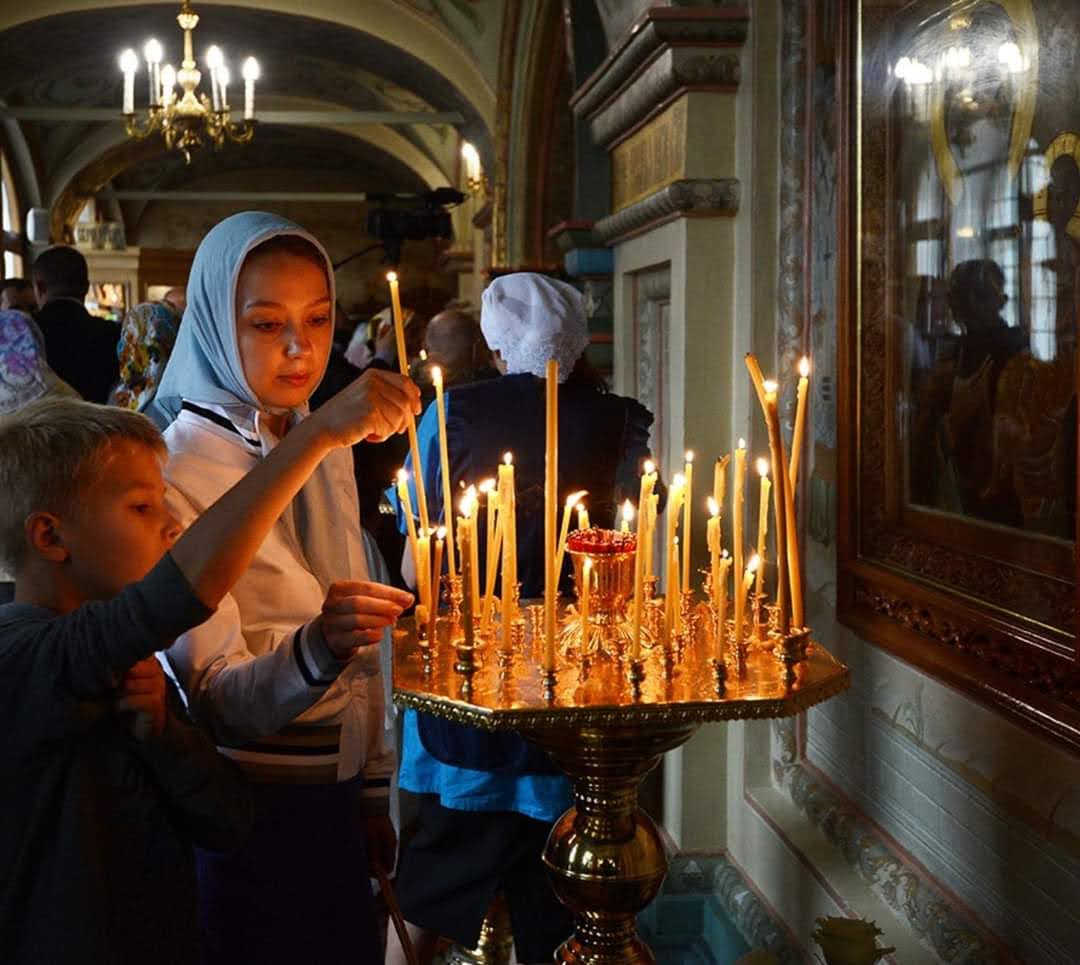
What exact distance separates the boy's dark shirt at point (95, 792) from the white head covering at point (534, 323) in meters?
1.46


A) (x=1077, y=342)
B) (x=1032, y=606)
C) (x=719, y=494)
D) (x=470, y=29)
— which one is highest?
(x=470, y=29)

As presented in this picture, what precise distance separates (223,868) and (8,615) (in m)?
0.50

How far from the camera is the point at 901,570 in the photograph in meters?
2.60

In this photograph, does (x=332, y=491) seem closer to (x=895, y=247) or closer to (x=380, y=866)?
(x=380, y=866)

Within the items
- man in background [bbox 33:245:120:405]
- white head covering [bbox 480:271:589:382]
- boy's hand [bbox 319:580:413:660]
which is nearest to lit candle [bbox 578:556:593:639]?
boy's hand [bbox 319:580:413:660]

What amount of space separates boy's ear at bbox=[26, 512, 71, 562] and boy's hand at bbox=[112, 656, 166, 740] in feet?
0.50

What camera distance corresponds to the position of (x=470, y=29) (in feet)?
35.2

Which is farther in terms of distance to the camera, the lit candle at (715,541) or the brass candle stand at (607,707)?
the lit candle at (715,541)

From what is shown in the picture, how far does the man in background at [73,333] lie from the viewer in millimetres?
5117

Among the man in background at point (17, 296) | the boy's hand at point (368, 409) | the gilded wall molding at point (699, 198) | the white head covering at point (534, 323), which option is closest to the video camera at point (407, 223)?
the man in background at point (17, 296)

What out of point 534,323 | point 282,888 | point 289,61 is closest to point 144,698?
point 282,888

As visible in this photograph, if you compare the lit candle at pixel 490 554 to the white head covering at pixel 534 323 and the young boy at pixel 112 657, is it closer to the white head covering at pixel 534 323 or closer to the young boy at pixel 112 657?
the young boy at pixel 112 657

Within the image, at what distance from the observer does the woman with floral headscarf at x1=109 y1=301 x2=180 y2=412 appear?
14.4ft

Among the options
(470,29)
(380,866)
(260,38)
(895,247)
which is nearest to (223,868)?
(380,866)
